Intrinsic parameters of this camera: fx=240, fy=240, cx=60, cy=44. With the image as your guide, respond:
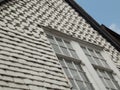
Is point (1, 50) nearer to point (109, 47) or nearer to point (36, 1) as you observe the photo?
point (36, 1)

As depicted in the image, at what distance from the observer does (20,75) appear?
4770mm

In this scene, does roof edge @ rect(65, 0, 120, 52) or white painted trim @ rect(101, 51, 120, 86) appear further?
roof edge @ rect(65, 0, 120, 52)

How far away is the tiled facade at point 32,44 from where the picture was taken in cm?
478

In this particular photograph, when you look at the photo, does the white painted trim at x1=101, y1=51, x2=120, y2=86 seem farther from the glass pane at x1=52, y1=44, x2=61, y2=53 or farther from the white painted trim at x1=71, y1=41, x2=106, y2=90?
the glass pane at x1=52, y1=44, x2=61, y2=53

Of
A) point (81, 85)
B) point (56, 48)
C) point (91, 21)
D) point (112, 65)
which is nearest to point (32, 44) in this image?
point (56, 48)

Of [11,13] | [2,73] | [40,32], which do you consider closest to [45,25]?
[40,32]

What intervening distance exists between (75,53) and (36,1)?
8.27 ft

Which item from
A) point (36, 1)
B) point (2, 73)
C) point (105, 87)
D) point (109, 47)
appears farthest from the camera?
point (109, 47)

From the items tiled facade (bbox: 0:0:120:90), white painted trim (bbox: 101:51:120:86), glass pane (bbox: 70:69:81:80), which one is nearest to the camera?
tiled facade (bbox: 0:0:120:90)

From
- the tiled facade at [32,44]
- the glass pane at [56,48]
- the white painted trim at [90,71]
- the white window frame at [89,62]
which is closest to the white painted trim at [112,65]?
the white window frame at [89,62]

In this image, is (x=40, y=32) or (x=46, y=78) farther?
(x=40, y=32)

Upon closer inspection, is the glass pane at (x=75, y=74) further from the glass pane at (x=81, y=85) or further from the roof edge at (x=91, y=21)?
the roof edge at (x=91, y=21)

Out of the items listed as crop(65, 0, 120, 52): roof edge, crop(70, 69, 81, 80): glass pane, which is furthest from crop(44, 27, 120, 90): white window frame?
crop(65, 0, 120, 52): roof edge

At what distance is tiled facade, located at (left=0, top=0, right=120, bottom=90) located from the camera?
478 cm
